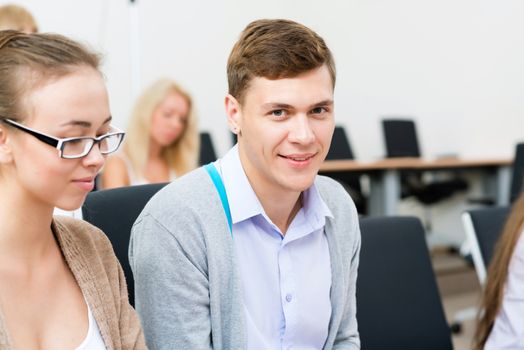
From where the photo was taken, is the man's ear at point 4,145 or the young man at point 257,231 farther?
the young man at point 257,231

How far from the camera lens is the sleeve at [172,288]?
1.17 metres

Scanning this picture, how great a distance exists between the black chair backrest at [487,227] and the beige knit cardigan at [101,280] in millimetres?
1129

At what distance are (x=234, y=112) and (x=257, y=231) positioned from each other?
25 centimetres

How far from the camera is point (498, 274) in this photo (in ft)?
5.45

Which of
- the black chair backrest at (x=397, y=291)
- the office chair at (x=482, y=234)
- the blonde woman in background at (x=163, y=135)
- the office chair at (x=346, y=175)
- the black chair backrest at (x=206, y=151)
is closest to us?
the black chair backrest at (x=397, y=291)

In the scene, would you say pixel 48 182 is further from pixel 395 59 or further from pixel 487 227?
pixel 395 59

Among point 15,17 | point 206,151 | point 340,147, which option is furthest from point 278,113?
point 340,147

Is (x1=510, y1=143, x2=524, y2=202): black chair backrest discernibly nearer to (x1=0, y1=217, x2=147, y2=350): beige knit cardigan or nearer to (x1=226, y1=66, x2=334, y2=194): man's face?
(x1=226, y1=66, x2=334, y2=194): man's face

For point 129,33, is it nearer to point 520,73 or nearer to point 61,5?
point 61,5

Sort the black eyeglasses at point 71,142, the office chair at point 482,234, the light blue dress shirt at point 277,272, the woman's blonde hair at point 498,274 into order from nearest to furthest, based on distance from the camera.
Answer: the black eyeglasses at point 71,142, the light blue dress shirt at point 277,272, the woman's blonde hair at point 498,274, the office chair at point 482,234

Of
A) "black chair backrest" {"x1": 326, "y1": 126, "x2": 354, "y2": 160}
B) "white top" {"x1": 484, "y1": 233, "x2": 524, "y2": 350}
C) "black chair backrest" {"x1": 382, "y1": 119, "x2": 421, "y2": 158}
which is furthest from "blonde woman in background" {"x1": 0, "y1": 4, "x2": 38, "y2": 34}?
"black chair backrest" {"x1": 382, "y1": 119, "x2": 421, "y2": 158}

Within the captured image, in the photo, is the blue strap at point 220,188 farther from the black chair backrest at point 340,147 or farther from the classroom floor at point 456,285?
the black chair backrest at point 340,147

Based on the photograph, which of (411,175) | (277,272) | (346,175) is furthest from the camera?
(411,175)

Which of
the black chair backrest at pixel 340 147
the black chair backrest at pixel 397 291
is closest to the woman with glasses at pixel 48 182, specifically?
the black chair backrest at pixel 397 291
